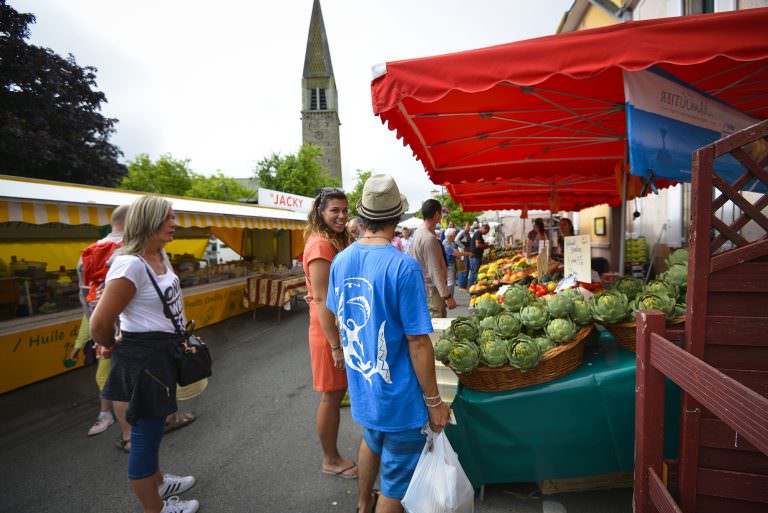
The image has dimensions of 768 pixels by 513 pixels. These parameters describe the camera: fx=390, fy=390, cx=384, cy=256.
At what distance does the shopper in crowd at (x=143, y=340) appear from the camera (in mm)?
2004

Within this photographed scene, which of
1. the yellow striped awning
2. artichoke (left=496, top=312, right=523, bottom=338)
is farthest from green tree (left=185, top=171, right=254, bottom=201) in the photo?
artichoke (left=496, top=312, right=523, bottom=338)

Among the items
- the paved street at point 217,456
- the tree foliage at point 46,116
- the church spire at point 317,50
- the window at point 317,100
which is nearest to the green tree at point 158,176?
the tree foliage at point 46,116

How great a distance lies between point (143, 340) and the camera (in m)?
2.09

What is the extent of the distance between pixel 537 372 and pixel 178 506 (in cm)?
232

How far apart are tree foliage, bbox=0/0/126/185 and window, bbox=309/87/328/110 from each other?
99.9 feet

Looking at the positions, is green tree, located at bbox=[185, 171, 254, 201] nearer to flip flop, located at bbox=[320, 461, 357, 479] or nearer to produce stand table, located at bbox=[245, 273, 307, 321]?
produce stand table, located at bbox=[245, 273, 307, 321]

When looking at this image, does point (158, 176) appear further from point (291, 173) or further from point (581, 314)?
point (581, 314)

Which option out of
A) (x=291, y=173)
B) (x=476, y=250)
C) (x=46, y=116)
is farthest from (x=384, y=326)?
(x=291, y=173)

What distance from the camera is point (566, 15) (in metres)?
12.2

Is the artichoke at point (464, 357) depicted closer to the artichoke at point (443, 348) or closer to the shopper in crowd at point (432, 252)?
the artichoke at point (443, 348)

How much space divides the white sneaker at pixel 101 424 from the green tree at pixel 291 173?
1134 inches

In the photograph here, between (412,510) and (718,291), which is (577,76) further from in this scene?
(412,510)

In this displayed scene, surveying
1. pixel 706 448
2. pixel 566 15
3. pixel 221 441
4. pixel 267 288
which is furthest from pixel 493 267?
pixel 566 15

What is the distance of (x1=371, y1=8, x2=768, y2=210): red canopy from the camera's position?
1887mm
